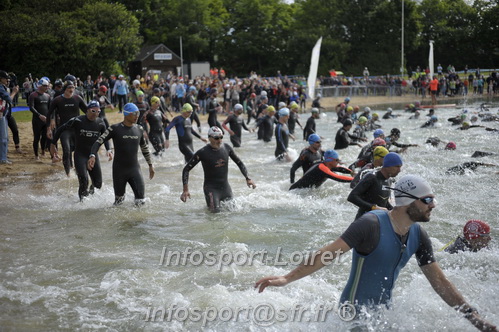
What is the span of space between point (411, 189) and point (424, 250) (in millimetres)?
507

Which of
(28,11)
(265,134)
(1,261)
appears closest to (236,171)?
(265,134)

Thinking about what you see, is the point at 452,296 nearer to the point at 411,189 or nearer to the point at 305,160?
the point at 411,189

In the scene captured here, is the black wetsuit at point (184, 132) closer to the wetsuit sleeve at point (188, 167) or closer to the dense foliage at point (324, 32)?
the wetsuit sleeve at point (188, 167)

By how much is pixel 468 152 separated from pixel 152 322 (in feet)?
42.8

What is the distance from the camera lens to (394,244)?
400 centimetres

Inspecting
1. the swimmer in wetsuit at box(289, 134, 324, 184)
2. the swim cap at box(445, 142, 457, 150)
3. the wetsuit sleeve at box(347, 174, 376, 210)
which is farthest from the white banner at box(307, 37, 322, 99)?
the wetsuit sleeve at box(347, 174, 376, 210)

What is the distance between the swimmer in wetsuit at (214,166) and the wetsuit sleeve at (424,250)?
4.91m

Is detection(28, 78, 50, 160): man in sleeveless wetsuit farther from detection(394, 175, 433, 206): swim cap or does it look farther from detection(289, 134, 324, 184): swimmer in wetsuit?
detection(394, 175, 433, 206): swim cap

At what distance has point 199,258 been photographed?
7.50 metres

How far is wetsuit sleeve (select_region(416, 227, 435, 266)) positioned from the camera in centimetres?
410

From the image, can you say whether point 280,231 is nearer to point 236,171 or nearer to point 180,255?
point 180,255

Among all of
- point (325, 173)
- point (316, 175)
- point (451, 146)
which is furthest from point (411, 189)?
point (451, 146)

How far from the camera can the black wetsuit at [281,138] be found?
1391cm

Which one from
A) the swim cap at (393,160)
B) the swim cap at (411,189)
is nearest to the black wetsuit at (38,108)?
the swim cap at (393,160)
